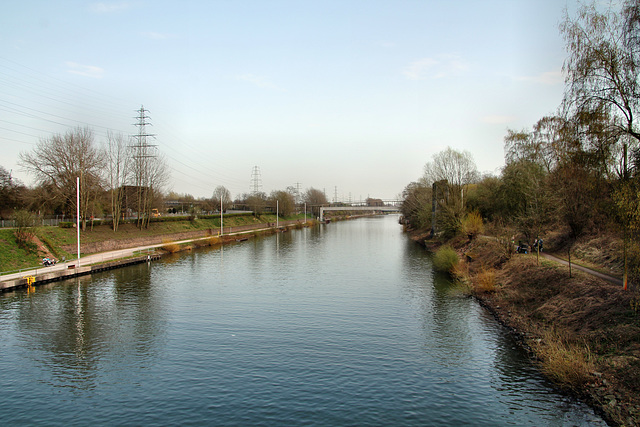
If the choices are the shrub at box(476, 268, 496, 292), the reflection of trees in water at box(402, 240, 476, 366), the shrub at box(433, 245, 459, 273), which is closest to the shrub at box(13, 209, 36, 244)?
the reflection of trees in water at box(402, 240, 476, 366)

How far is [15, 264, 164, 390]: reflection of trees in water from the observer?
43.3 feet

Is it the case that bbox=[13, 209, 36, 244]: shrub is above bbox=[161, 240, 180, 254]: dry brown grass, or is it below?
above

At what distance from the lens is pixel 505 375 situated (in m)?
12.4

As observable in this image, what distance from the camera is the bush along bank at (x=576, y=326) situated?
1033cm

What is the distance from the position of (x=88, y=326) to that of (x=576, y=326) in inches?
709

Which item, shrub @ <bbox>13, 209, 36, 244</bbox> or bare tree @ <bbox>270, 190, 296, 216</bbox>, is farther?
bare tree @ <bbox>270, 190, 296, 216</bbox>

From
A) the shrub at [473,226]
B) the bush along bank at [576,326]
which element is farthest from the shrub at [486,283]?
the shrub at [473,226]

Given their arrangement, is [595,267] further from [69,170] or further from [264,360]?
[69,170]

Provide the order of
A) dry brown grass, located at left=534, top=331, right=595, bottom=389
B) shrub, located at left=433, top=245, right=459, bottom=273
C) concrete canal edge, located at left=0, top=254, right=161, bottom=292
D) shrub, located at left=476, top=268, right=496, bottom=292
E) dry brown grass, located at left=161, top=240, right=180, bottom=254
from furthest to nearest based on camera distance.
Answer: dry brown grass, located at left=161, top=240, right=180, bottom=254
shrub, located at left=433, top=245, right=459, bottom=273
concrete canal edge, located at left=0, top=254, right=161, bottom=292
shrub, located at left=476, top=268, right=496, bottom=292
dry brown grass, located at left=534, top=331, right=595, bottom=389

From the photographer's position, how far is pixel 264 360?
13.4 meters

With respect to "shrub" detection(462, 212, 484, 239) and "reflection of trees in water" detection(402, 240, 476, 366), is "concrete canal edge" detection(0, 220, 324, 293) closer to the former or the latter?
"reflection of trees in water" detection(402, 240, 476, 366)

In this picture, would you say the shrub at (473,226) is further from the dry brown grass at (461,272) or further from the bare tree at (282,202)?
the bare tree at (282,202)

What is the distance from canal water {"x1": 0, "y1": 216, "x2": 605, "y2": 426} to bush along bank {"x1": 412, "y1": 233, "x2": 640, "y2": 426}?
Result: 60cm

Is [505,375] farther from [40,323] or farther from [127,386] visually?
[40,323]
